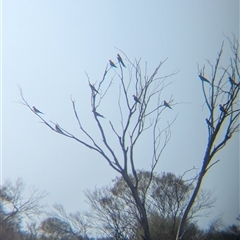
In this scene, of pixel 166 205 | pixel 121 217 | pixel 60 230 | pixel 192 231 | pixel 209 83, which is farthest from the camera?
pixel 60 230

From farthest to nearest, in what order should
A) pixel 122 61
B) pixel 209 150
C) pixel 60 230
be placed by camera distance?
pixel 60 230, pixel 122 61, pixel 209 150

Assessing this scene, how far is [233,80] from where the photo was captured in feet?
18.7

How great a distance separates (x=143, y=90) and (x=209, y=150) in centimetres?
135

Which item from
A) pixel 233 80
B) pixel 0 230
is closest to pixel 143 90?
pixel 233 80

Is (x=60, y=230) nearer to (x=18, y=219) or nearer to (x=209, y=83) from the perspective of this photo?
(x=18, y=219)

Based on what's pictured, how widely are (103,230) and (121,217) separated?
447 cm

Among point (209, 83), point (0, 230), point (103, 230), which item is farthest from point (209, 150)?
point (0, 230)

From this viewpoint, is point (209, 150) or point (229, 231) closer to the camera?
point (209, 150)

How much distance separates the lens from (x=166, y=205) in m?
19.3

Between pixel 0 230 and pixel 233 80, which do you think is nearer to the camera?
pixel 233 80

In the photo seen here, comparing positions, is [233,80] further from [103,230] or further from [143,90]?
[103,230]

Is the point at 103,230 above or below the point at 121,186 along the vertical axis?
below

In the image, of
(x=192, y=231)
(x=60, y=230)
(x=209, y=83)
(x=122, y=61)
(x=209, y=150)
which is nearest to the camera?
(x=209, y=150)

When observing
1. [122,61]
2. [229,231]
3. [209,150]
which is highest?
[229,231]
